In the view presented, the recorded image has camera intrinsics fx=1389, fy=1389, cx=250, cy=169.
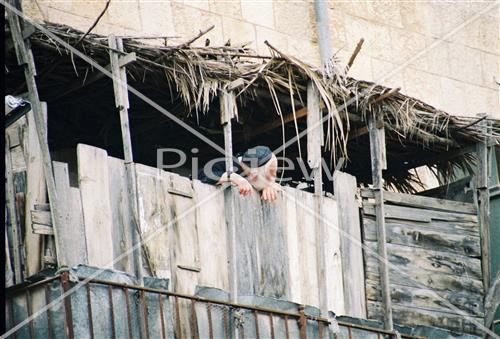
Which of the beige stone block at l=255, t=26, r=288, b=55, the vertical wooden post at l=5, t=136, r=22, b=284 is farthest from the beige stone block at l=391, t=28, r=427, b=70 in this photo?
the vertical wooden post at l=5, t=136, r=22, b=284

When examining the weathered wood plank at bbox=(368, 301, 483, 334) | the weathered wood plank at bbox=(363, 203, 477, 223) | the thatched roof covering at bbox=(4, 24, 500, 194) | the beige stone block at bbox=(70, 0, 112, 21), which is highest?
the beige stone block at bbox=(70, 0, 112, 21)

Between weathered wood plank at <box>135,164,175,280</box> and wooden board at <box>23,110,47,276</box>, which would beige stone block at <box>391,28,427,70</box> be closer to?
weathered wood plank at <box>135,164,175,280</box>

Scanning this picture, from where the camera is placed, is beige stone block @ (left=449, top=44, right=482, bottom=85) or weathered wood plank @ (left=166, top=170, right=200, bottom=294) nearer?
weathered wood plank @ (left=166, top=170, right=200, bottom=294)

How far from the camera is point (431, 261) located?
11922 mm

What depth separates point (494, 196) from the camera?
12930 millimetres

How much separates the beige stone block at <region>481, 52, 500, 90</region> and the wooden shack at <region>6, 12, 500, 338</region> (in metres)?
2.74

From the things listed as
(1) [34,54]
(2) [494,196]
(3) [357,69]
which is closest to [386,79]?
(3) [357,69]

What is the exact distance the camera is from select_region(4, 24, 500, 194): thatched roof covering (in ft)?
33.4

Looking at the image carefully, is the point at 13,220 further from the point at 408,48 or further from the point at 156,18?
the point at 408,48

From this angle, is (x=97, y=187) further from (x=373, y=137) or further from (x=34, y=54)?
(x=373, y=137)

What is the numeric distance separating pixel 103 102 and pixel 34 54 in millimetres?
1154

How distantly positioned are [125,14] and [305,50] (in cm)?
Answer: 219

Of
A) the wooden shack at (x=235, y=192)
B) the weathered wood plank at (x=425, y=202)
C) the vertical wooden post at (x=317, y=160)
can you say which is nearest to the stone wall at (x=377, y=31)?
the wooden shack at (x=235, y=192)

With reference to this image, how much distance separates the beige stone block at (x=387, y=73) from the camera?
1446 cm
